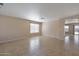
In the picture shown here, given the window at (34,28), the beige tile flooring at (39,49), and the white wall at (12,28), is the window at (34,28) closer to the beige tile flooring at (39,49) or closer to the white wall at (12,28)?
the white wall at (12,28)

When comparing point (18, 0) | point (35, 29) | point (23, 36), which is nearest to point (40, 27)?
point (35, 29)

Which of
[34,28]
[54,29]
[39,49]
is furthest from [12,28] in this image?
[34,28]

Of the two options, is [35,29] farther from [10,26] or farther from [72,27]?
[72,27]

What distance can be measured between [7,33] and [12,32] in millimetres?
613

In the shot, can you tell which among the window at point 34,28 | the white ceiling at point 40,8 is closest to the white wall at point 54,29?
the window at point 34,28

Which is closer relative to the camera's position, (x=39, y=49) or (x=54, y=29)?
(x=39, y=49)

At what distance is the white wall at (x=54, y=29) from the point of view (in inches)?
407

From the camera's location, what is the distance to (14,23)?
30.2 feet

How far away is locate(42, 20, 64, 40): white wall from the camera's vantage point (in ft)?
33.9

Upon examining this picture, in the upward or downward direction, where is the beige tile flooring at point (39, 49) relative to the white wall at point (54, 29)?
downward

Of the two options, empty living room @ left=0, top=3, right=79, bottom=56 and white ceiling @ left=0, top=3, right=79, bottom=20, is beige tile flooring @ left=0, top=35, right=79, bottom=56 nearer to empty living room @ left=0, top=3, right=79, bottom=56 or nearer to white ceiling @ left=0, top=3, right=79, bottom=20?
empty living room @ left=0, top=3, right=79, bottom=56

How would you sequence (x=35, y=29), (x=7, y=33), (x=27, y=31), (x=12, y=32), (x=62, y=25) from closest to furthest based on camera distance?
(x=7, y=33), (x=12, y=32), (x=62, y=25), (x=27, y=31), (x=35, y=29)

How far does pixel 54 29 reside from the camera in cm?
1183

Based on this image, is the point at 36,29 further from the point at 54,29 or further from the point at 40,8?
the point at 40,8
